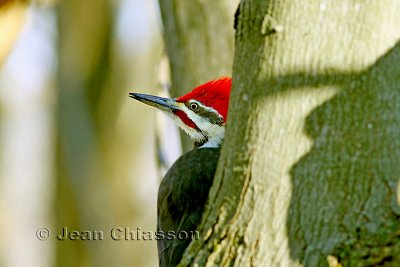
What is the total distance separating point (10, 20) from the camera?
22.6 ft

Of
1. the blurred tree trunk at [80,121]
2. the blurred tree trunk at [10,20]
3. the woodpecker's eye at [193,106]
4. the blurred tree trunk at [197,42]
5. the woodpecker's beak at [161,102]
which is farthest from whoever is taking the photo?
the blurred tree trunk at [80,121]

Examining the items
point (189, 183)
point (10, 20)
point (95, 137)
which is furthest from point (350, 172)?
point (95, 137)

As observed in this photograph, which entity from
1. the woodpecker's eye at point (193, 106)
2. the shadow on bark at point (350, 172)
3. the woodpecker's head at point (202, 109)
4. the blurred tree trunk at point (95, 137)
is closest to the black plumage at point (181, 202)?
the woodpecker's head at point (202, 109)

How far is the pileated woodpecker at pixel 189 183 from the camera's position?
14.1 feet

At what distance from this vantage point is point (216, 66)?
19.3 ft

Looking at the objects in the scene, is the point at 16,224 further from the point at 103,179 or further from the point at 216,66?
the point at 216,66

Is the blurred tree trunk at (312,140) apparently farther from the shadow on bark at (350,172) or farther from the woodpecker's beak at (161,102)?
the woodpecker's beak at (161,102)

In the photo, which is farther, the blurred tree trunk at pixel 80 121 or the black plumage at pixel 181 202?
the blurred tree trunk at pixel 80 121

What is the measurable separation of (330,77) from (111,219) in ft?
19.2

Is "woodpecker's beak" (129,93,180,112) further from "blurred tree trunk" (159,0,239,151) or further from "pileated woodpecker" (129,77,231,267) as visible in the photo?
"blurred tree trunk" (159,0,239,151)

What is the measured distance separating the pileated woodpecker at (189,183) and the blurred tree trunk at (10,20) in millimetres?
2049

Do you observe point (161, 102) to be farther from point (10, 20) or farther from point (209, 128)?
point (10, 20)

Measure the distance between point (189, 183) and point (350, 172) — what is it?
4.95 feet

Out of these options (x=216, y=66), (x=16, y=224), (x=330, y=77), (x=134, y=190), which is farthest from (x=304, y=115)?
(x=16, y=224)
